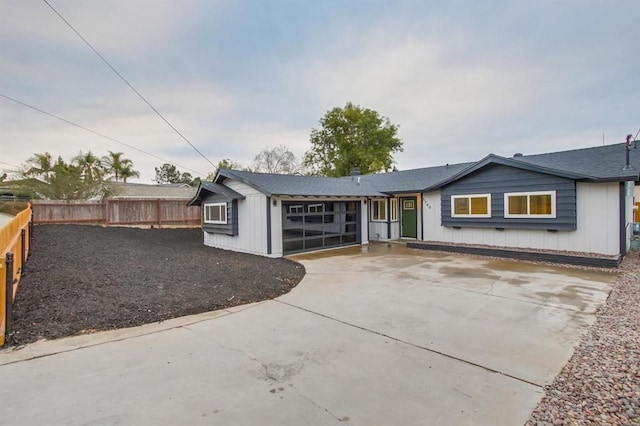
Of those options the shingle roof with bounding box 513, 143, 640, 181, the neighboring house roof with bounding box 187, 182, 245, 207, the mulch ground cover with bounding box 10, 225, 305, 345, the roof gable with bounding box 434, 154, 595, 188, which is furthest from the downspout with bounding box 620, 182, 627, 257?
the neighboring house roof with bounding box 187, 182, 245, 207

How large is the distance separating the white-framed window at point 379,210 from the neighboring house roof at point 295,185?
779 millimetres

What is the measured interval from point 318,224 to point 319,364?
8583 millimetres

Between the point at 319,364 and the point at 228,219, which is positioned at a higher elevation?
the point at 228,219

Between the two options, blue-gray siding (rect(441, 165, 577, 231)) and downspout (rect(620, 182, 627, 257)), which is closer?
downspout (rect(620, 182, 627, 257))

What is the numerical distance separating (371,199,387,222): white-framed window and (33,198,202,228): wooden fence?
9791 millimetres

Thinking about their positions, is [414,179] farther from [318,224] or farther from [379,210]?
[318,224]

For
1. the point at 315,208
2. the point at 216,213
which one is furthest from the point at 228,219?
the point at 315,208

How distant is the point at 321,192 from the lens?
36.4 feet

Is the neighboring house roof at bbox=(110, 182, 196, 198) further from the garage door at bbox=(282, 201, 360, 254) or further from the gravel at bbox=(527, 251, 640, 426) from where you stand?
the gravel at bbox=(527, 251, 640, 426)

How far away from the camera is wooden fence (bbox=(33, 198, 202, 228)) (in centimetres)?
1510

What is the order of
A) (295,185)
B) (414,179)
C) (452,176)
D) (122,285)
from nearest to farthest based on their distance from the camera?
1. (122,285)
2. (295,185)
3. (452,176)
4. (414,179)

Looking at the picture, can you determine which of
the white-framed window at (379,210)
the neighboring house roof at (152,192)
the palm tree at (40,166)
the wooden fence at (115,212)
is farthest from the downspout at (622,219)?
the neighboring house roof at (152,192)

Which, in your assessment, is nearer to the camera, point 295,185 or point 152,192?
point 295,185

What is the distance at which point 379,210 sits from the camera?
1445 cm
